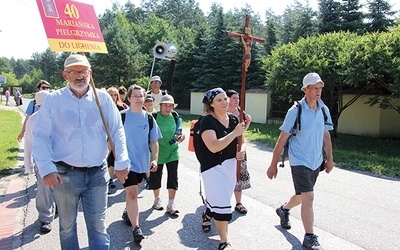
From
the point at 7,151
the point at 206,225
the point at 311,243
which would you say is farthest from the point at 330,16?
the point at 311,243

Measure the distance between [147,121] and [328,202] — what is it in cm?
340

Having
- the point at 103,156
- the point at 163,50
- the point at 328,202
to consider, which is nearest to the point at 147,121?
the point at 103,156

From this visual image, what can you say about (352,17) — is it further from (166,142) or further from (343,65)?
(166,142)

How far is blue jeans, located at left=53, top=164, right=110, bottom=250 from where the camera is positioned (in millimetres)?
2844

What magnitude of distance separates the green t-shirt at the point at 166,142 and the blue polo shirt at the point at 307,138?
5.95 feet

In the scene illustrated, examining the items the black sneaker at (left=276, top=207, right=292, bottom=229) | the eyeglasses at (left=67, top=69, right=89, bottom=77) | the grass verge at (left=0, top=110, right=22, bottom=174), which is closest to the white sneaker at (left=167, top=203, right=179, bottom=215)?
the black sneaker at (left=276, top=207, right=292, bottom=229)

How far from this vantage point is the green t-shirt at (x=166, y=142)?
5059mm

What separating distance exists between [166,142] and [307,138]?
6.82 feet

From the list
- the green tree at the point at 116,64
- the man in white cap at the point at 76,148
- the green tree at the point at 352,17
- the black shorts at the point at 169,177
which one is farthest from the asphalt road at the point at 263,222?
the green tree at the point at 116,64

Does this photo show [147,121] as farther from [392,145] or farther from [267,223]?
[392,145]

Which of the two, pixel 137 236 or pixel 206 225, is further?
pixel 206 225

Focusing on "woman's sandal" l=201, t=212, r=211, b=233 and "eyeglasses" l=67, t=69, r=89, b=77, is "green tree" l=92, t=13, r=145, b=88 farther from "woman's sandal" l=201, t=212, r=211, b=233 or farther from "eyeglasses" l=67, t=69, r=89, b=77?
"eyeglasses" l=67, t=69, r=89, b=77

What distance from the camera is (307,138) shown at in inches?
156

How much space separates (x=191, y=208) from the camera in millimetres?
5293
